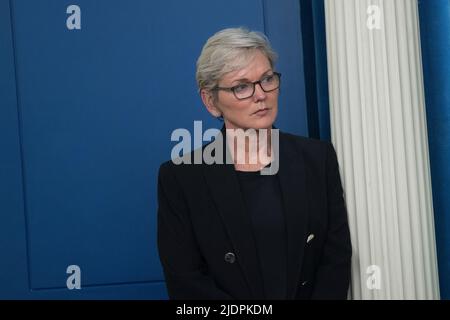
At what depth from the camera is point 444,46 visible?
2420 millimetres

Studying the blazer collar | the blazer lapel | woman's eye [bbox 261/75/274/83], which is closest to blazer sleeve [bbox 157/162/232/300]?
the blazer collar

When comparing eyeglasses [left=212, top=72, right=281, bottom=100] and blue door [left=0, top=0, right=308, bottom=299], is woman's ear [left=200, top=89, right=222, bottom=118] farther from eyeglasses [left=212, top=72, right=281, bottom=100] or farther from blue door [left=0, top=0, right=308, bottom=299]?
blue door [left=0, top=0, right=308, bottom=299]

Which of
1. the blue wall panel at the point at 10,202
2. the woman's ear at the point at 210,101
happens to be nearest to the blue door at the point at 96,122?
the blue wall panel at the point at 10,202

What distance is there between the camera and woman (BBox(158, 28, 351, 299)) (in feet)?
7.57

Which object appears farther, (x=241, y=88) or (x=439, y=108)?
(x=439, y=108)

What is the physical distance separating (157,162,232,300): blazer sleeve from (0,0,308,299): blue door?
0.50 meters

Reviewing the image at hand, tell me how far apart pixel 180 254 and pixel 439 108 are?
0.98m

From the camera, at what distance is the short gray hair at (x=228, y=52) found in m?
2.31

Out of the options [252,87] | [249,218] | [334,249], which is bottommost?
[334,249]

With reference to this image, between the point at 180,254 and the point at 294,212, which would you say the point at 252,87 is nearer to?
the point at 294,212

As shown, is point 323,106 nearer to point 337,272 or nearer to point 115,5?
point 337,272

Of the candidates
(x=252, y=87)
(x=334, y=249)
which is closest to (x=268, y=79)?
(x=252, y=87)

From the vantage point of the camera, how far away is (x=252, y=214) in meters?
Result: 2.34

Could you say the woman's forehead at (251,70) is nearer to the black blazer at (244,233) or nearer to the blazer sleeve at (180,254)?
the black blazer at (244,233)
